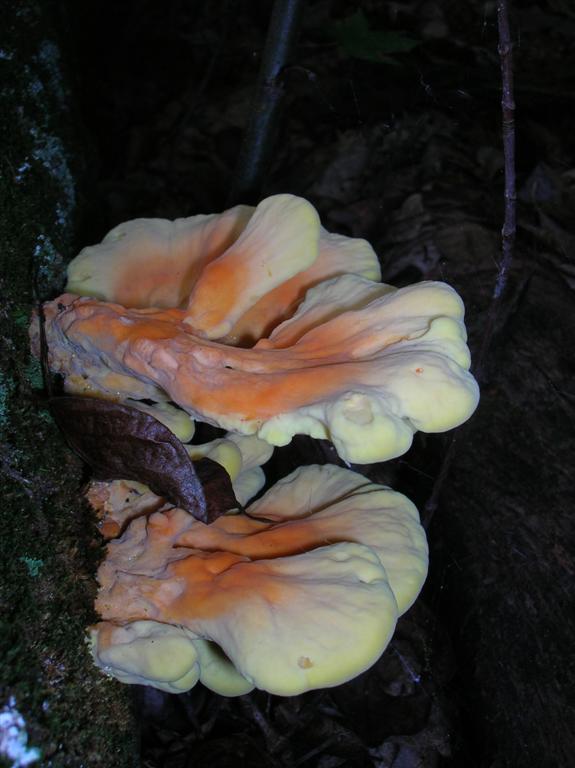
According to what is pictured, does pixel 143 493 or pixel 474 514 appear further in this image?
pixel 474 514

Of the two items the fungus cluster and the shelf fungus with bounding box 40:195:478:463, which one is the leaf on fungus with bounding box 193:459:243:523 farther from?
the shelf fungus with bounding box 40:195:478:463

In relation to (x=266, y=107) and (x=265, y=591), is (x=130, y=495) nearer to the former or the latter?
(x=265, y=591)

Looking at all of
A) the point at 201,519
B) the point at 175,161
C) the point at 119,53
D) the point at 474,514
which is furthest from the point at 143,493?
the point at 119,53

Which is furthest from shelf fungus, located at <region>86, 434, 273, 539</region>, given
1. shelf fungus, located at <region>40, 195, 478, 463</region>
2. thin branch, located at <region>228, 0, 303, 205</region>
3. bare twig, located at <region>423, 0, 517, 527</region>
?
thin branch, located at <region>228, 0, 303, 205</region>

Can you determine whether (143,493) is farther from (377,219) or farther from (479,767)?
(377,219)

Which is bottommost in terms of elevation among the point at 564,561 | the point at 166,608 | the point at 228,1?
the point at 564,561

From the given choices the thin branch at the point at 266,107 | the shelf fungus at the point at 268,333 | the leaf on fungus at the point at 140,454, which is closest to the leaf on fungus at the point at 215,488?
the leaf on fungus at the point at 140,454
